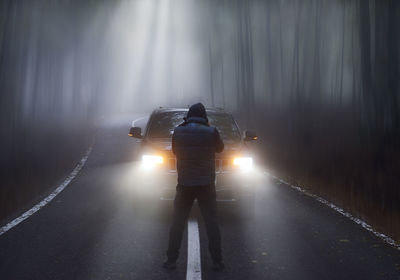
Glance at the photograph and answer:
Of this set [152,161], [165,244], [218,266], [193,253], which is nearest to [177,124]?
[152,161]

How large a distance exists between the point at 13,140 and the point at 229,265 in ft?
38.4

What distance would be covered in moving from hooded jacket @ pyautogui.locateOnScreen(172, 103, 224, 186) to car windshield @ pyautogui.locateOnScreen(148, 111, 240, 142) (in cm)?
308

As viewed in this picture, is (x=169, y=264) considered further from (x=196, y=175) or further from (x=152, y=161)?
(x=152, y=161)

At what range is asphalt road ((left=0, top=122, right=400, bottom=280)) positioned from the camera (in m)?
5.45

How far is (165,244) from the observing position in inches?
261

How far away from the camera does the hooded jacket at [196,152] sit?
549 cm

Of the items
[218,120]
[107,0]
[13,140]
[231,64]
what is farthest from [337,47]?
[107,0]

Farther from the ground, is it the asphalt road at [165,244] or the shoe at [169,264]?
the shoe at [169,264]

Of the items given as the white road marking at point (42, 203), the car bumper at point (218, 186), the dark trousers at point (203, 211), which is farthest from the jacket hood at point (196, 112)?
the white road marking at point (42, 203)

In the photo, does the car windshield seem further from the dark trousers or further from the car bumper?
the dark trousers

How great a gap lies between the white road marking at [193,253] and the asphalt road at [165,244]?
7 cm

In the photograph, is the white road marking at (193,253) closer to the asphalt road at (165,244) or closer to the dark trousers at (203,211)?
the asphalt road at (165,244)

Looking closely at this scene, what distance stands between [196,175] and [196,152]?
247 millimetres

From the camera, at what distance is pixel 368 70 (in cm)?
1517
